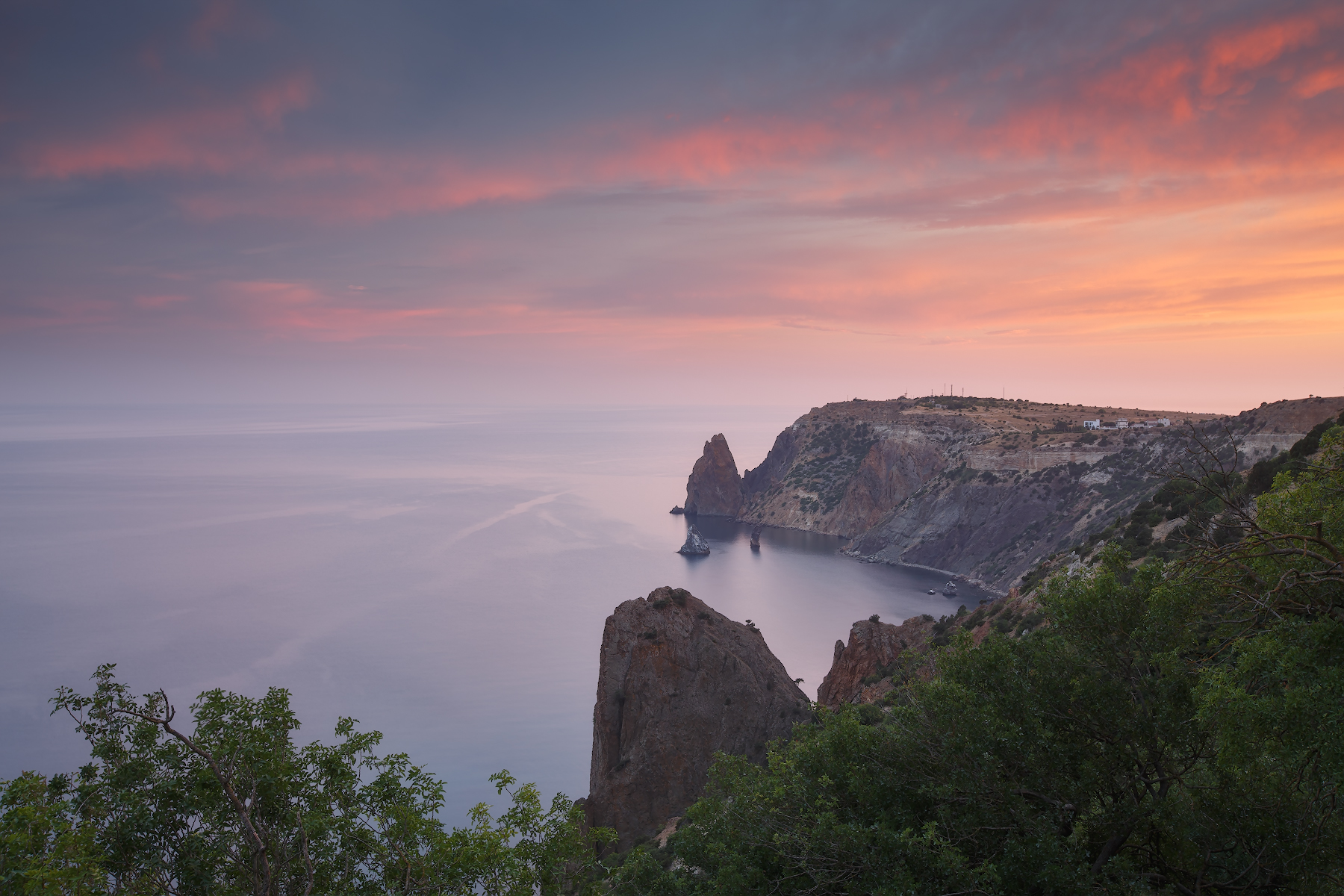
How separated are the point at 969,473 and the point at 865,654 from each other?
93508mm

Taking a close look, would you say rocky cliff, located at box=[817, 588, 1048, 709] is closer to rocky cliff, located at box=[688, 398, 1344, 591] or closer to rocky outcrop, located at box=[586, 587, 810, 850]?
rocky outcrop, located at box=[586, 587, 810, 850]

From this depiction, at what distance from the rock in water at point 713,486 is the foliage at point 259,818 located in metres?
166

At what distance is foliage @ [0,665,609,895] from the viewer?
11.8m

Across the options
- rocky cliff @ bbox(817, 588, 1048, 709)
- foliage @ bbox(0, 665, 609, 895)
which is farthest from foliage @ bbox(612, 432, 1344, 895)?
rocky cliff @ bbox(817, 588, 1048, 709)

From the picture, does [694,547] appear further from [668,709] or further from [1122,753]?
[1122,753]

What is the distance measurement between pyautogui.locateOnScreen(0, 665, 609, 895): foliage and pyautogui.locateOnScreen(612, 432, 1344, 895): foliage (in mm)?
4241

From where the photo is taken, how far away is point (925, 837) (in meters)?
11.5

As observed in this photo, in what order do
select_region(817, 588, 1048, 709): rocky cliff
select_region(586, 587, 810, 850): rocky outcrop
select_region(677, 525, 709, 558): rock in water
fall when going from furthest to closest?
select_region(677, 525, 709, 558): rock in water < select_region(817, 588, 1048, 709): rocky cliff < select_region(586, 587, 810, 850): rocky outcrop

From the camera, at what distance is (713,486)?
180875 millimetres

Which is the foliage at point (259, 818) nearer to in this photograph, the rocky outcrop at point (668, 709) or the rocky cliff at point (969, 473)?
the rocky outcrop at point (668, 709)

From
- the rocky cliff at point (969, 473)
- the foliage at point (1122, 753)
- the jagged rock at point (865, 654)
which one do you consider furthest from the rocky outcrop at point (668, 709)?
the rocky cliff at point (969, 473)

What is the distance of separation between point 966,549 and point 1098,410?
180 feet

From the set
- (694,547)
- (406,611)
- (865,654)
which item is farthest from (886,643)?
(694,547)

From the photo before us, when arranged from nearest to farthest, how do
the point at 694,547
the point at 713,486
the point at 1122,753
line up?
the point at 1122,753, the point at 694,547, the point at 713,486
